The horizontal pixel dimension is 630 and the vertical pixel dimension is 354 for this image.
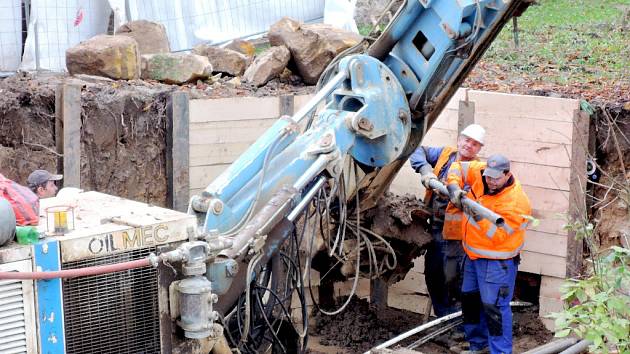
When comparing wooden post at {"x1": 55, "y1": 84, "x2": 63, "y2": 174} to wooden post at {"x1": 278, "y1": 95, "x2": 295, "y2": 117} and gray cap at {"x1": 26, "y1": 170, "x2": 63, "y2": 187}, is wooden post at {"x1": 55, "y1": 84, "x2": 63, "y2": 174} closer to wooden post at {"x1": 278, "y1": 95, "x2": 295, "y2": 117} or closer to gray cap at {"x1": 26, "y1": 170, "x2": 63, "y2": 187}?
gray cap at {"x1": 26, "y1": 170, "x2": 63, "y2": 187}

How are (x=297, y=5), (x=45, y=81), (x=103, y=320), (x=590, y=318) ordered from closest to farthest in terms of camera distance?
(x=590, y=318) → (x=103, y=320) → (x=45, y=81) → (x=297, y=5)

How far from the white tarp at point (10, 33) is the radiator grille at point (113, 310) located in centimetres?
673

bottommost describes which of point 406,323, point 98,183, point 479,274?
point 406,323

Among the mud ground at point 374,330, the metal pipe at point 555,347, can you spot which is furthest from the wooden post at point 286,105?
the metal pipe at point 555,347

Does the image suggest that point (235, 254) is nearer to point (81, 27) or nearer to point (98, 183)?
point (98, 183)

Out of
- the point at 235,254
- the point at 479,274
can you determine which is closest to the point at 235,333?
the point at 235,254

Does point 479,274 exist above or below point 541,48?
below

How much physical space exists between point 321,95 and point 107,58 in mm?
3479

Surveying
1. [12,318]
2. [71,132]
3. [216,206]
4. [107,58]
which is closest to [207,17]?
[107,58]

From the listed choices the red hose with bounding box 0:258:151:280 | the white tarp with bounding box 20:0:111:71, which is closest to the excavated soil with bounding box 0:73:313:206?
the white tarp with bounding box 20:0:111:71

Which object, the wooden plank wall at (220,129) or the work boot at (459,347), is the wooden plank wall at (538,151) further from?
the wooden plank wall at (220,129)

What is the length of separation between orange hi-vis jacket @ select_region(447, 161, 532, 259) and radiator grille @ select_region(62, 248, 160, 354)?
352cm

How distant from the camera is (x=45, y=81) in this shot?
28.4 ft

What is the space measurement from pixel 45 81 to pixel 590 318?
598 centimetres
